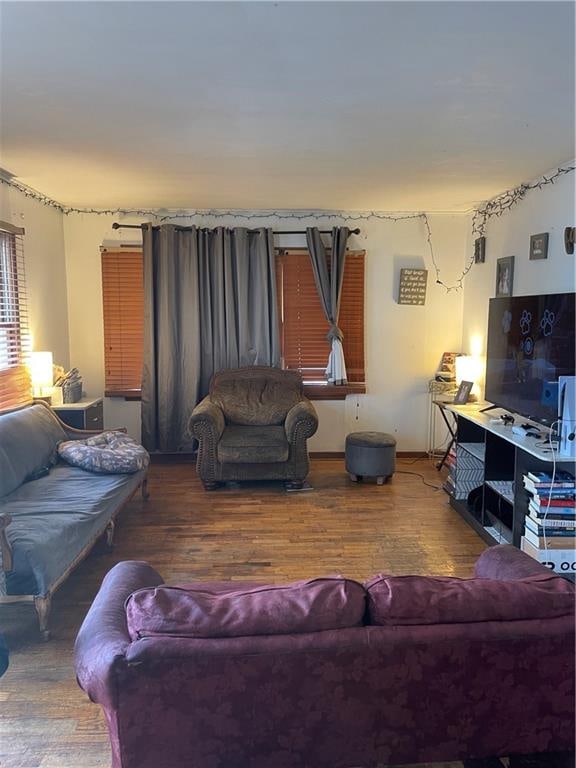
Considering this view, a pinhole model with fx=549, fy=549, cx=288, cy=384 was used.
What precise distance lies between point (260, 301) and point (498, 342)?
2330mm

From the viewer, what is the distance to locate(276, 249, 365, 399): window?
5.47m

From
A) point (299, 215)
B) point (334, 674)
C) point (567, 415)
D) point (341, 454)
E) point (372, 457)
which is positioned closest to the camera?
point (334, 674)

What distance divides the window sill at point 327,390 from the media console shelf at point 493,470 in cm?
135

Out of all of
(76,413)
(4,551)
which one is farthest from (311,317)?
(4,551)

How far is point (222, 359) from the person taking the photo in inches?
213

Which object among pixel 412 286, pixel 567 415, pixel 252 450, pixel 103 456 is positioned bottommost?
pixel 252 450

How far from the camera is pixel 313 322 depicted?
5.52 m

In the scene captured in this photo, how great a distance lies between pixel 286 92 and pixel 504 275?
2.81 m

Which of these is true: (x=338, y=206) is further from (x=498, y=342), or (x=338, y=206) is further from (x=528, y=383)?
(x=528, y=383)

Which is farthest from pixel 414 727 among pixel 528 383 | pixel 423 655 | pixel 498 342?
pixel 498 342

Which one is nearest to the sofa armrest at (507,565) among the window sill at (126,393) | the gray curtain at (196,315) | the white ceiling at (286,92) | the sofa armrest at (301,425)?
the white ceiling at (286,92)

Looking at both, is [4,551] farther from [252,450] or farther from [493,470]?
[493,470]

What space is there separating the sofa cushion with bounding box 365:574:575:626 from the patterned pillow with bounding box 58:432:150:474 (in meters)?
2.63

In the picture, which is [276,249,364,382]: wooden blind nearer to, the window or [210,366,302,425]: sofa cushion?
the window
